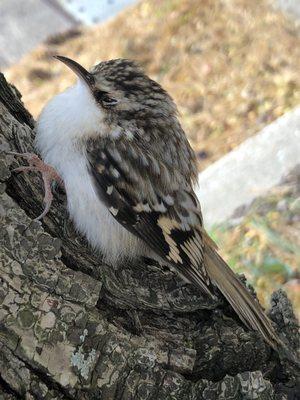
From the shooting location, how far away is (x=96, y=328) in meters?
1.60

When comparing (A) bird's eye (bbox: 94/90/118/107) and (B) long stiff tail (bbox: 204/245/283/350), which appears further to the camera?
(A) bird's eye (bbox: 94/90/118/107)

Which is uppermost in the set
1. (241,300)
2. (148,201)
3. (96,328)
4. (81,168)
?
(81,168)

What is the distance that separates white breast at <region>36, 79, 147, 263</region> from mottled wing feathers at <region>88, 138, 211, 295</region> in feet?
0.12

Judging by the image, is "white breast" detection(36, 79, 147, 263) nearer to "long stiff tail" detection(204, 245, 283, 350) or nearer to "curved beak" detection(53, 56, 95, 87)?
"curved beak" detection(53, 56, 95, 87)

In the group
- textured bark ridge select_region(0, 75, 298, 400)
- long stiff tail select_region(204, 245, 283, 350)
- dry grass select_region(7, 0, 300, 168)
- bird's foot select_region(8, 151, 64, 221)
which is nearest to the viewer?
textured bark ridge select_region(0, 75, 298, 400)

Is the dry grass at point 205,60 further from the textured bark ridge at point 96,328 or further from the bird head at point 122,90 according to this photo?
the textured bark ridge at point 96,328

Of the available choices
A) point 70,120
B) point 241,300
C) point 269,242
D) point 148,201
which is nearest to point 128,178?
point 148,201

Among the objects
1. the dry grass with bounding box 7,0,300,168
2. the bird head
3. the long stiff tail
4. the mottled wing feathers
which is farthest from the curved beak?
the dry grass with bounding box 7,0,300,168

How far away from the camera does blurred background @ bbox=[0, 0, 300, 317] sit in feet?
11.0

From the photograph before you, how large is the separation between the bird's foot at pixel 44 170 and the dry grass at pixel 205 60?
235cm

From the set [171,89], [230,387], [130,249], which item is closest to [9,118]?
[130,249]

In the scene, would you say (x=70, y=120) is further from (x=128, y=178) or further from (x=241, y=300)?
(x=241, y=300)

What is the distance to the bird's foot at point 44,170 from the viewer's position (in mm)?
1766

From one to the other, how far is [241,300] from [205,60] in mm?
3052
